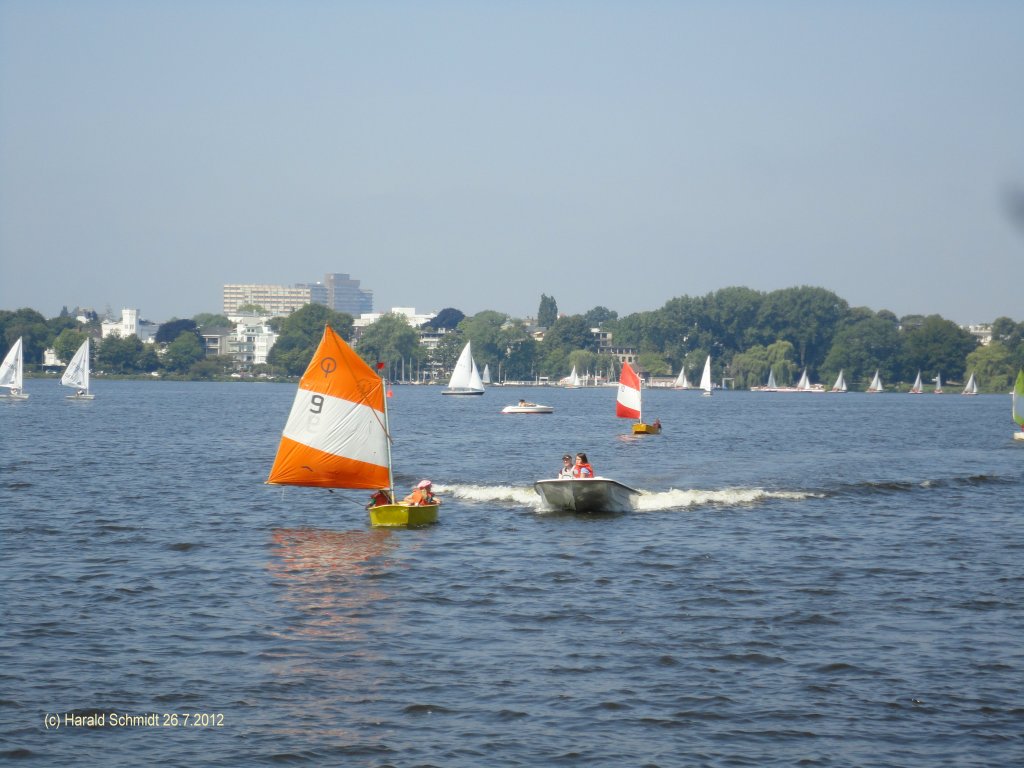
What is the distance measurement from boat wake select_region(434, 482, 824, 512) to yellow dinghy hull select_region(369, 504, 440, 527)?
616 cm

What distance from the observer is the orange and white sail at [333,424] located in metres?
36.9

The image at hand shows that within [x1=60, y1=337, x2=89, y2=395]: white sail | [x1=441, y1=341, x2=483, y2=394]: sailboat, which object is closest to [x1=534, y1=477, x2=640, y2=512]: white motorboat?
[x1=60, y1=337, x2=89, y2=395]: white sail

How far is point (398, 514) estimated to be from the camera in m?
36.6

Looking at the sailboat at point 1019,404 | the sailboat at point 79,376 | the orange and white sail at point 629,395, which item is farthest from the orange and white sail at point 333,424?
the sailboat at point 79,376

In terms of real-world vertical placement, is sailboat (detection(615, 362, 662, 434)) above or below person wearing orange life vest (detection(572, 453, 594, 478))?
above

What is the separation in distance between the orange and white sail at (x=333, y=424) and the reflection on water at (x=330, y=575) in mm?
1782

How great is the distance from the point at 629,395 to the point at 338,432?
2138 inches

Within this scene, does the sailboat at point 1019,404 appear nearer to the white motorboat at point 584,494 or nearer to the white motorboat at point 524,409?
the white motorboat at point 584,494

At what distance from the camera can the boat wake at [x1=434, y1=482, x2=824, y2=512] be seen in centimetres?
4400

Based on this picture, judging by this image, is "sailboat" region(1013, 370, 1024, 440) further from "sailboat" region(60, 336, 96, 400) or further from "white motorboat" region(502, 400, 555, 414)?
"sailboat" region(60, 336, 96, 400)

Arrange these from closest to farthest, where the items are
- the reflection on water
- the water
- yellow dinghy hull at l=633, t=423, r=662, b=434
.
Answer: the water, the reflection on water, yellow dinghy hull at l=633, t=423, r=662, b=434

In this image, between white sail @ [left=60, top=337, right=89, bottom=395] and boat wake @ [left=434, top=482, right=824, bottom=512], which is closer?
boat wake @ [left=434, top=482, right=824, bottom=512]

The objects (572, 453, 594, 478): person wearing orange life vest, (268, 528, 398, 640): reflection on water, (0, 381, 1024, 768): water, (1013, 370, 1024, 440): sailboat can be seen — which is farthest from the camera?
(1013, 370, 1024, 440): sailboat

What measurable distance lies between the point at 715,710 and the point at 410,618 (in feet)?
25.3
